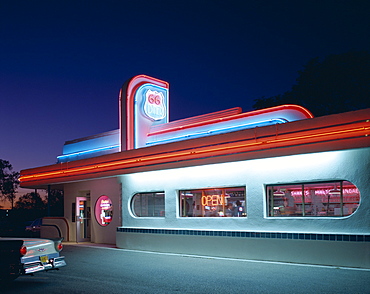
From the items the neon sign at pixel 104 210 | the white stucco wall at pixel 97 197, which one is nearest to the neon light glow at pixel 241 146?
the white stucco wall at pixel 97 197

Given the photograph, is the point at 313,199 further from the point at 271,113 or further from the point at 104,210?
the point at 104,210

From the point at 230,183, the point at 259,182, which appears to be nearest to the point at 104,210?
the point at 230,183

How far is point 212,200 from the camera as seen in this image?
14062 millimetres

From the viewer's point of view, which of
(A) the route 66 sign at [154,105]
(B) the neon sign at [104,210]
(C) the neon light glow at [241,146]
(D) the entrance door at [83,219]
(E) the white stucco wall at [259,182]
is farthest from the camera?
(D) the entrance door at [83,219]

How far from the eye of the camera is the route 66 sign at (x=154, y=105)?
1812cm

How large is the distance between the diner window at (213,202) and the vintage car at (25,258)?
6.07 m

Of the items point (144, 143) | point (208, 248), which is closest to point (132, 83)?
point (144, 143)

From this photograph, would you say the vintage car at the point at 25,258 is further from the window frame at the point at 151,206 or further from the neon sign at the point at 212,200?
the window frame at the point at 151,206

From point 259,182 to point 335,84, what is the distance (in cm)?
2003

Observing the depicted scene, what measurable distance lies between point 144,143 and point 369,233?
389 inches

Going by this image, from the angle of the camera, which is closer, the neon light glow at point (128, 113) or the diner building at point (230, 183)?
the diner building at point (230, 183)

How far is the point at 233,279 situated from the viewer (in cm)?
946

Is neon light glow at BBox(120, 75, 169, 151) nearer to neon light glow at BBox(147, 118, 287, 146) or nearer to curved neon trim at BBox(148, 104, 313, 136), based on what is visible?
neon light glow at BBox(147, 118, 287, 146)

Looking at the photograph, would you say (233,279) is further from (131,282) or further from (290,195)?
(290,195)
